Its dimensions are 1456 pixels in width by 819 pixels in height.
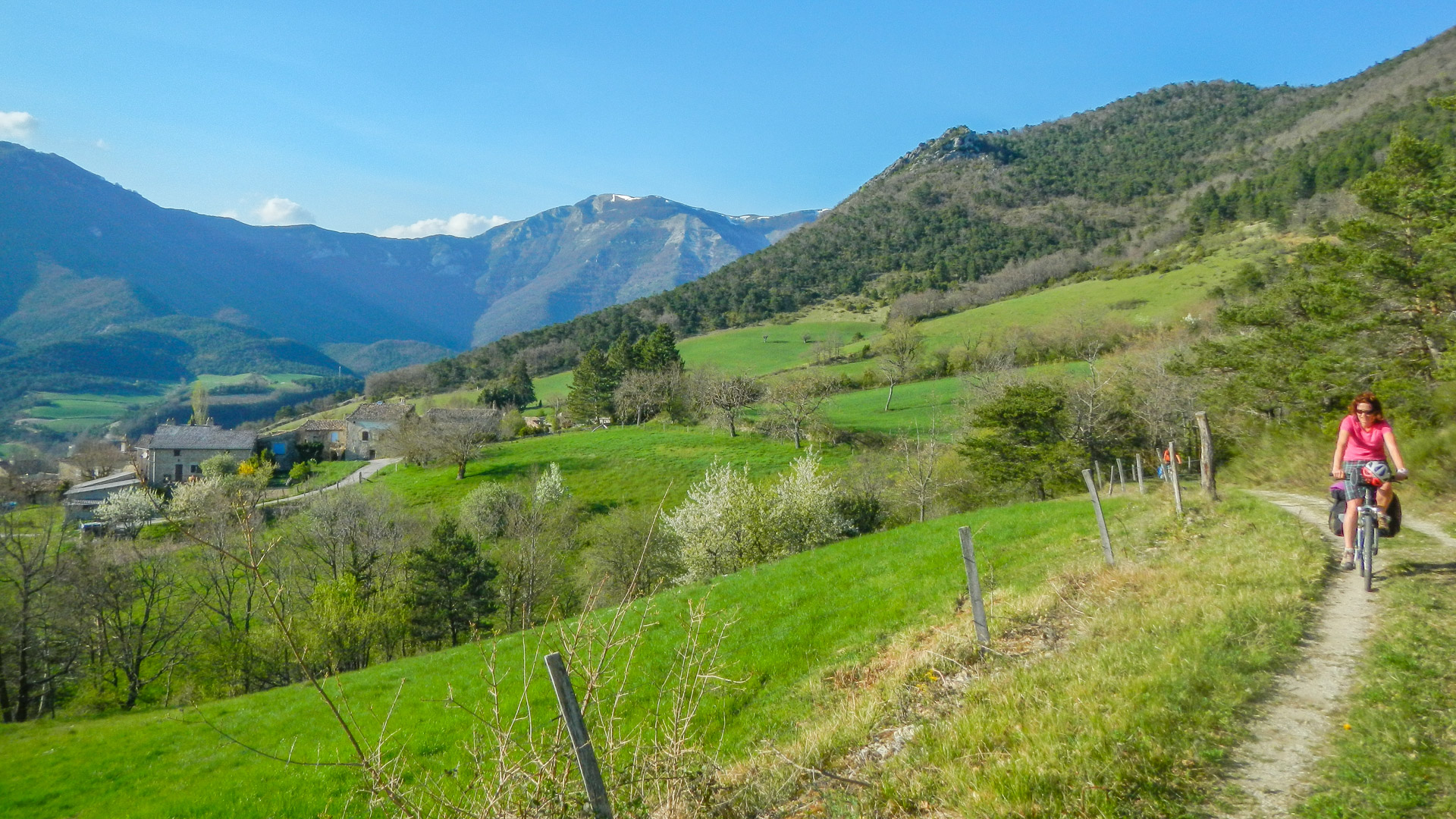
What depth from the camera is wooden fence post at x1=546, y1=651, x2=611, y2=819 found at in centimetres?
347

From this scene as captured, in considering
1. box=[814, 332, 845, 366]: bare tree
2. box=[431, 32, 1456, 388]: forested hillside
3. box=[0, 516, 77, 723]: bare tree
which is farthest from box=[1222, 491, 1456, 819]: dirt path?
box=[431, 32, 1456, 388]: forested hillside

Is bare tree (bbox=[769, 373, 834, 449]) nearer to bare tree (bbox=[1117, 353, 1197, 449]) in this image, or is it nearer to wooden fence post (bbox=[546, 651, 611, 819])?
bare tree (bbox=[1117, 353, 1197, 449])

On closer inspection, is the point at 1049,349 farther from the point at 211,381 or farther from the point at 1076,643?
the point at 211,381

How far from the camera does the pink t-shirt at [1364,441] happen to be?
7.16 m

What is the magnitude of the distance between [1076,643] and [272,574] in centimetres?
3623

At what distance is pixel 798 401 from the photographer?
5481 cm

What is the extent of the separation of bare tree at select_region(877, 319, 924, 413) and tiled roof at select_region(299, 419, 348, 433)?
2788 inches

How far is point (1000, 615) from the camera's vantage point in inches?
314

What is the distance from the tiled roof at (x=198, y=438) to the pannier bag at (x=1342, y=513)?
87368 millimetres

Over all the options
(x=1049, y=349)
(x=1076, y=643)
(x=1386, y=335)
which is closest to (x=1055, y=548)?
(x=1076, y=643)

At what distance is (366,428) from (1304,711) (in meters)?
92.2

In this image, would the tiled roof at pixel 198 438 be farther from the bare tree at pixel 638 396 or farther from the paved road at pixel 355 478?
the bare tree at pixel 638 396

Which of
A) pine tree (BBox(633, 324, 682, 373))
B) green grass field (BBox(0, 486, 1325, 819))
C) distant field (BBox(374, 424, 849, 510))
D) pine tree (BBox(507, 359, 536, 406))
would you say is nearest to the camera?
green grass field (BBox(0, 486, 1325, 819))

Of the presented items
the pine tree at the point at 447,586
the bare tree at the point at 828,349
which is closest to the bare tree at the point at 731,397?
the bare tree at the point at 828,349
